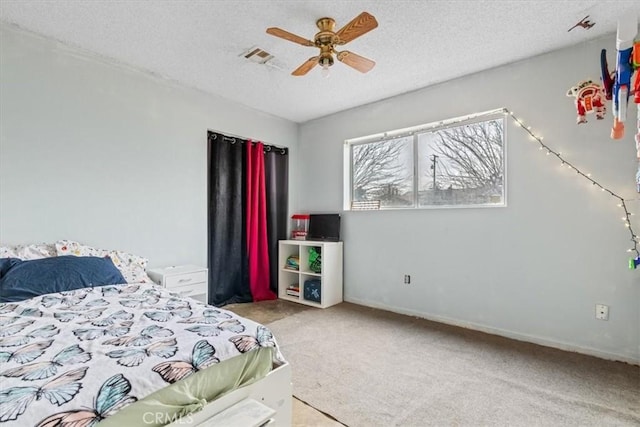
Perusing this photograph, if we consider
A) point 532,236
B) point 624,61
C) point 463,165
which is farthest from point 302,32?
point 532,236

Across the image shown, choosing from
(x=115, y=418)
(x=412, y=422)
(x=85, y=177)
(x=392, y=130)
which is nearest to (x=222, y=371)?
(x=115, y=418)

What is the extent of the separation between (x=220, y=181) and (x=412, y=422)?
305 cm

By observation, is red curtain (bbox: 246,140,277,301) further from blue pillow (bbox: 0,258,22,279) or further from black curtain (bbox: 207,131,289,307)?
blue pillow (bbox: 0,258,22,279)

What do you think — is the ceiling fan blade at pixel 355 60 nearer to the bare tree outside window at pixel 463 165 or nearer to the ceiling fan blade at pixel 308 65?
the ceiling fan blade at pixel 308 65

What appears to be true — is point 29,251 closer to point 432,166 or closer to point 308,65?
point 308,65

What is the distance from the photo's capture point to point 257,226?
159 inches

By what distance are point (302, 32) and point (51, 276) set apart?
7.93 feet

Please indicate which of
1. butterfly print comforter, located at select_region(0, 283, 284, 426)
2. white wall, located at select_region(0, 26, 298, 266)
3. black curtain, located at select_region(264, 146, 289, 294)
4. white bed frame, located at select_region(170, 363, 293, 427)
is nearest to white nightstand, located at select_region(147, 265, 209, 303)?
white wall, located at select_region(0, 26, 298, 266)

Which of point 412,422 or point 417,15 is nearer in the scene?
point 412,422

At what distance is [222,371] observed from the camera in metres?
1.28

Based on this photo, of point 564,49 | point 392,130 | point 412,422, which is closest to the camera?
point 412,422

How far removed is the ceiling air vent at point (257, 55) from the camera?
262 cm

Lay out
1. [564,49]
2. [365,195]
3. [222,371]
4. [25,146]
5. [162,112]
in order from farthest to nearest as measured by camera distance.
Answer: [365,195]
[162,112]
[564,49]
[25,146]
[222,371]

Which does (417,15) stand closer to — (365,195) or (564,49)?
(564,49)
